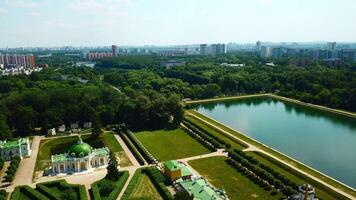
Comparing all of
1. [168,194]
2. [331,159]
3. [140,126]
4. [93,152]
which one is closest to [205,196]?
[168,194]

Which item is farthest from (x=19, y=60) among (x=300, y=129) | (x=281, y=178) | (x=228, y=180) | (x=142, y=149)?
(x=281, y=178)

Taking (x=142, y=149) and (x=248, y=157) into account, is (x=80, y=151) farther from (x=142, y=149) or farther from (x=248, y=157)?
(x=248, y=157)

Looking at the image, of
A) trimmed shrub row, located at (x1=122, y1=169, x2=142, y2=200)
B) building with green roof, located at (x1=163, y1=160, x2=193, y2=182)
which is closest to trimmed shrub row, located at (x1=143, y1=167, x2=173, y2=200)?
building with green roof, located at (x1=163, y1=160, x2=193, y2=182)

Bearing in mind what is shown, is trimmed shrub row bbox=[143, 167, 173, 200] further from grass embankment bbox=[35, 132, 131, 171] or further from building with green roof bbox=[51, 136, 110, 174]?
building with green roof bbox=[51, 136, 110, 174]

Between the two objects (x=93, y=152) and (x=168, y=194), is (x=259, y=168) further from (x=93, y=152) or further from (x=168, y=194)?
(x=93, y=152)

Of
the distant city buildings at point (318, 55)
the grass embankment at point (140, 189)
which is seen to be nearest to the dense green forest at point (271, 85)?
the distant city buildings at point (318, 55)

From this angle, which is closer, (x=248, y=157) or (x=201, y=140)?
(x=248, y=157)
